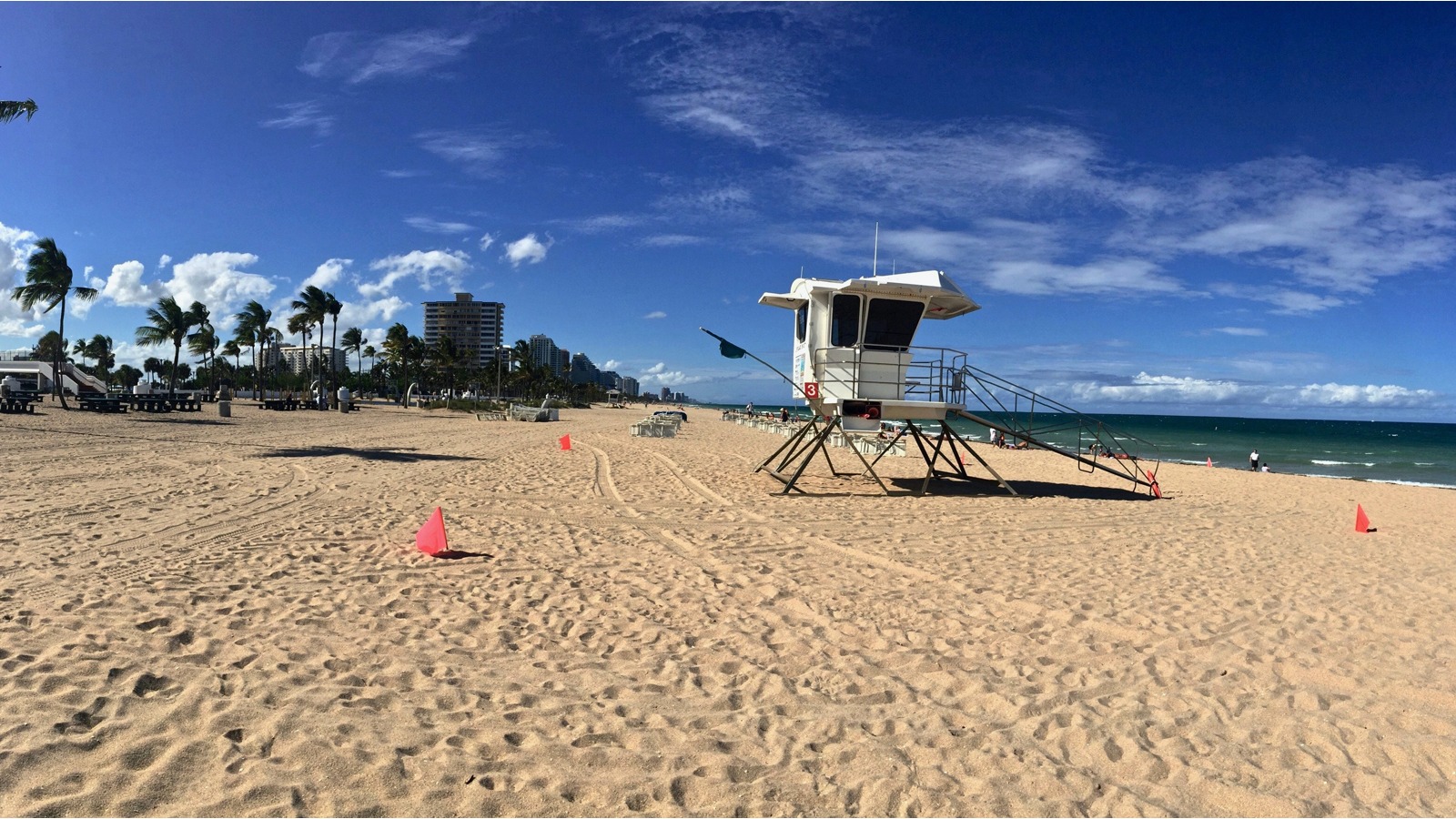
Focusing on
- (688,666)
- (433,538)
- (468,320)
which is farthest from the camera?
(468,320)

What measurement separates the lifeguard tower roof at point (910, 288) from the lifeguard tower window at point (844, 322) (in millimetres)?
257

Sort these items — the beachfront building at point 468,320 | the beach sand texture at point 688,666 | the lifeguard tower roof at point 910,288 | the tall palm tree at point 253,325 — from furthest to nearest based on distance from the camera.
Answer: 1. the beachfront building at point 468,320
2. the tall palm tree at point 253,325
3. the lifeguard tower roof at point 910,288
4. the beach sand texture at point 688,666

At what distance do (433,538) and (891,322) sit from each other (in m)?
9.90

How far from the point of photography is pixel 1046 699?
4812 millimetres

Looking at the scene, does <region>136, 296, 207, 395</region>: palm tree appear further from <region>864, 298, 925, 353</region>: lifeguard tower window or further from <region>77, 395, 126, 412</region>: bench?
<region>864, 298, 925, 353</region>: lifeguard tower window

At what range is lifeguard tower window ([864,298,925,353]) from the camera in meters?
14.3

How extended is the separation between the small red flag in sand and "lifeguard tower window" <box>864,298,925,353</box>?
921 centimetres

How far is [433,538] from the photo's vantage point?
8.02 m

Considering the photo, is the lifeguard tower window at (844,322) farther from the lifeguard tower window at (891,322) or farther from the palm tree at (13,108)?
the palm tree at (13,108)

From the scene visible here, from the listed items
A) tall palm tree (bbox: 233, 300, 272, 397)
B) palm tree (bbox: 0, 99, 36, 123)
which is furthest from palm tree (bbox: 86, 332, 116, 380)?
palm tree (bbox: 0, 99, 36, 123)

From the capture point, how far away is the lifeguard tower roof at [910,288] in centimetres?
1393

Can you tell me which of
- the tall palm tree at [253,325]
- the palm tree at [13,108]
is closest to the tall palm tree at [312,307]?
the tall palm tree at [253,325]

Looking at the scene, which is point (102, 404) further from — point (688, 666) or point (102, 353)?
point (102, 353)

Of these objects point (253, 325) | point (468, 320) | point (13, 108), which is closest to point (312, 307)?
point (253, 325)
